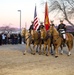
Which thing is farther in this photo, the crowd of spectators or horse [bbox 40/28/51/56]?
the crowd of spectators

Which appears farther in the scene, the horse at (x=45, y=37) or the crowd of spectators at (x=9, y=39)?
the crowd of spectators at (x=9, y=39)

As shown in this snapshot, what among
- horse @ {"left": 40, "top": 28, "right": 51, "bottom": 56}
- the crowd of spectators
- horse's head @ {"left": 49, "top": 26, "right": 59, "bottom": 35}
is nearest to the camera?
horse's head @ {"left": 49, "top": 26, "right": 59, "bottom": 35}

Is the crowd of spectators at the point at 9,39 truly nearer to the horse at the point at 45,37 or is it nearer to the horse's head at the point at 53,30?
the horse at the point at 45,37

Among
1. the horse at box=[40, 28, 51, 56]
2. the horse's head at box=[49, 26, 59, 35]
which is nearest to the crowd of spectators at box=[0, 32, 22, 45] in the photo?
the horse at box=[40, 28, 51, 56]

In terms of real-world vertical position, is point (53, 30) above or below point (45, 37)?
above

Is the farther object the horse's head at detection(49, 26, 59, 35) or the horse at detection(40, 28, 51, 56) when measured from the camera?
the horse at detection(40, 28, 51, 56)

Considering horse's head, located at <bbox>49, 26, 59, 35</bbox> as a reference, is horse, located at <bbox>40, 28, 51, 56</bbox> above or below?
below

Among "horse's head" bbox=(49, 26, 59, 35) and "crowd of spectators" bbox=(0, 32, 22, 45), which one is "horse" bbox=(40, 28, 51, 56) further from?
"crowd of spectators" bbox=(0, 32, 22, 45)

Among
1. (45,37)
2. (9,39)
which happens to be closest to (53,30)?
(45,37)

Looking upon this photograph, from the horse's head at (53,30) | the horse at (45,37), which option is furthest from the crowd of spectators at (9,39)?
the horse's head at (53,30)

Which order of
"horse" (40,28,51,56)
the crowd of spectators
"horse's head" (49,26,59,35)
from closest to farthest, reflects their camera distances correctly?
"horse's head" (49,26,59,35), "horse" (40,28,51,56), the crowd of spectators

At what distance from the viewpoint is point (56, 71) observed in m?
15.6

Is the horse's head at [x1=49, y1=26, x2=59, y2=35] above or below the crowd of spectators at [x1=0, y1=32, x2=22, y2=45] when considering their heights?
above

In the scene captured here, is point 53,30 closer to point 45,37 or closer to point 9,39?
point 45,37
